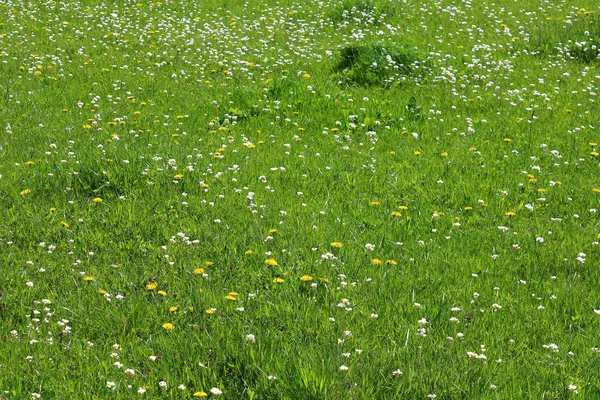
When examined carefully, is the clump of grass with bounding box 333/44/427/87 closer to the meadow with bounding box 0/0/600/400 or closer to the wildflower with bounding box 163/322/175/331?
the meadow with bounding box 0/0/600/400

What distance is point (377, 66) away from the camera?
10.5 meters

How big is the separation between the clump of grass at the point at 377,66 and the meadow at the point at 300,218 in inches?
1.5

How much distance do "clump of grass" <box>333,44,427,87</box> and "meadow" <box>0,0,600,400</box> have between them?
0.13ft

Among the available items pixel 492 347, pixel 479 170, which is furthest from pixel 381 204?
pixel 492 347

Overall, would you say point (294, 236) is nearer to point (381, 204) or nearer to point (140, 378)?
point (381, 204)

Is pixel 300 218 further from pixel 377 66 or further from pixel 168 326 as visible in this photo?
pixel 377 66

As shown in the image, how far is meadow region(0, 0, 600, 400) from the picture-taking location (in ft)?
13.5

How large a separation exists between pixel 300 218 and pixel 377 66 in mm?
5003

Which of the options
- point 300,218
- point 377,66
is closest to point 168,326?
point 300,218

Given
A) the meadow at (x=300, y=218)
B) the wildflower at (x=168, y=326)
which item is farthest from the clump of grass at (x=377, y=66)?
the wildflower at (x=168, y=326)

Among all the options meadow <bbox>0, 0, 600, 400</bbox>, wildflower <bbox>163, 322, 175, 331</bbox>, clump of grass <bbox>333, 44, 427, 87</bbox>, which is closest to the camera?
meadow <bbox>0, 0, 600, 400</bbox>

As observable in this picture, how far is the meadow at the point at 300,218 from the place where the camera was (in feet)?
13.5

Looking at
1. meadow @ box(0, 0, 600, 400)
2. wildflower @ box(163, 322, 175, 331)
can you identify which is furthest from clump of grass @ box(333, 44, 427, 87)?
wildflower @ box(163, 322, 175, 331)

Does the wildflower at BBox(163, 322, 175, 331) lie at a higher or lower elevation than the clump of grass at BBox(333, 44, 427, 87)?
higher
